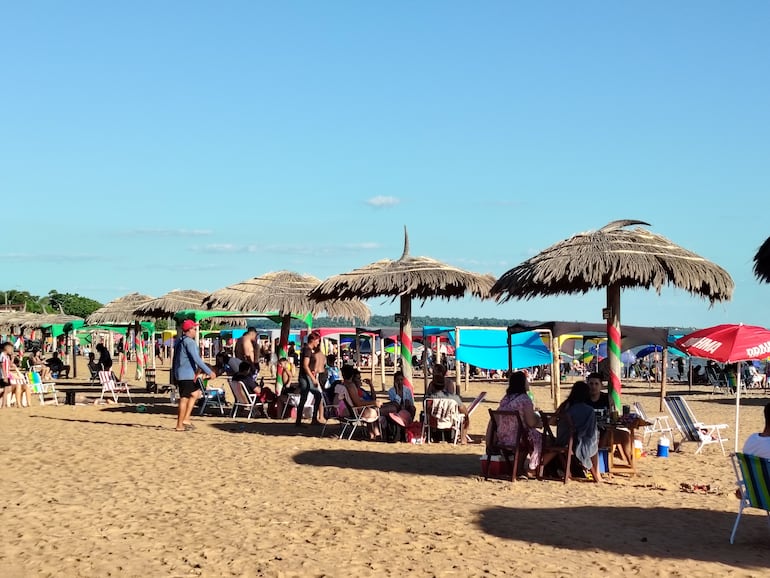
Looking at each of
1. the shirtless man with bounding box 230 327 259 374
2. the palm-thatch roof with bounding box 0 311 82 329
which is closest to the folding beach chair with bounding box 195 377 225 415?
the shirtless man with bounding box 230 327 259 374

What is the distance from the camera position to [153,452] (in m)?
10.6

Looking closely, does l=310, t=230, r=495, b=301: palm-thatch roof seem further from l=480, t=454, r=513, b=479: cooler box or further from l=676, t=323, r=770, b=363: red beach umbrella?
l=480, t=454, r=513, b=479: cooler box

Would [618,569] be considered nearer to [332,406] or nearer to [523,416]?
[523,416]

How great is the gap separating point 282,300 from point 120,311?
9.72m

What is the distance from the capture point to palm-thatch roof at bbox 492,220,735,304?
10047mm

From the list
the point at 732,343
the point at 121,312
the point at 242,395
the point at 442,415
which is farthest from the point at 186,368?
the point at 121,312

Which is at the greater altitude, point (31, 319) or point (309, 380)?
point (31, 319)

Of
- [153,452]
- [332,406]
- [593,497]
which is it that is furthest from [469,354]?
[593,497]

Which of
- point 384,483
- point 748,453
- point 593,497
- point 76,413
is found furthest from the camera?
point 76,413

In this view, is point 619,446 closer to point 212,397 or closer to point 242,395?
point 242,395

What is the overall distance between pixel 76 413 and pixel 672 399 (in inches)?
408

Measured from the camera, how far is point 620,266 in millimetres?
10016

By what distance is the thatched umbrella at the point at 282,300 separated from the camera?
1764cm

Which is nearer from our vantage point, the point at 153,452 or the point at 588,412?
the point at 588,412
